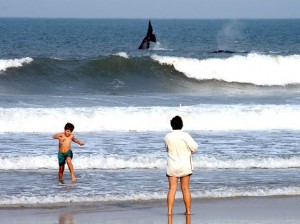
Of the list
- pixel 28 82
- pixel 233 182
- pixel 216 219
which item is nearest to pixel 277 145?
pixel 233 182

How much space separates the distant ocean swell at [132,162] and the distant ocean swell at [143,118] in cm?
410

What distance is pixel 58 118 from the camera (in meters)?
19.3

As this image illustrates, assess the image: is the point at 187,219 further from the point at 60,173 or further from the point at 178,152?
the point at 60,173

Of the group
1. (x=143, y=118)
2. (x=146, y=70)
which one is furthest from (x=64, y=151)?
(x=146, y=70)

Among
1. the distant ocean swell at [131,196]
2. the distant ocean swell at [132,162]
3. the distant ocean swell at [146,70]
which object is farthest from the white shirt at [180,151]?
the distant ocean swell at [146,70]

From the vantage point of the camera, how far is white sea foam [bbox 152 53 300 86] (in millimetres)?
32250

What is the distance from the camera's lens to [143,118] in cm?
1958

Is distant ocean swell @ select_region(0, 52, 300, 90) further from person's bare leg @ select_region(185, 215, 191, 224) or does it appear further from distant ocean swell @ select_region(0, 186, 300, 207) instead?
person's bare leg @ select_region(185, 215, 191, 224)

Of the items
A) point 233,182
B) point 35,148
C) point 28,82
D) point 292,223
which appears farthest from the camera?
point 28,82

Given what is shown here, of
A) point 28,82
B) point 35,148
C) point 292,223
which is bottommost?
point 292,223

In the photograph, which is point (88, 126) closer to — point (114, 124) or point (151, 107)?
point (114, 124)

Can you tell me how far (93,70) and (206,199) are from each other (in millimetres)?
20334

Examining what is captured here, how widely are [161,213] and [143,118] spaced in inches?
347

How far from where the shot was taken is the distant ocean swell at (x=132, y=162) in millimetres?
14180
